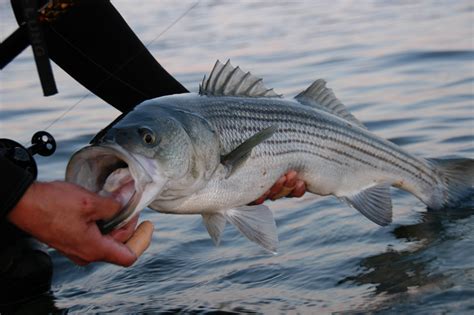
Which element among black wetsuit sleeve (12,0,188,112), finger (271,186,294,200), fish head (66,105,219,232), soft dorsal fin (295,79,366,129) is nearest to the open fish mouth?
fish head (66,105,219,232)

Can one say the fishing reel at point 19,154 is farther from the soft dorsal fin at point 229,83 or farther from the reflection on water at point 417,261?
the reflection on water at point 417,261

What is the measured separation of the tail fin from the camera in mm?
4820

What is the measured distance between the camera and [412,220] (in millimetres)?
5078

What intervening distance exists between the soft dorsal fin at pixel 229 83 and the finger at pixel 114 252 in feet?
3.46

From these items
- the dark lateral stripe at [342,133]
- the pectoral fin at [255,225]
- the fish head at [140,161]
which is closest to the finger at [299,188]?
the dark lateral stripe at [342,133]

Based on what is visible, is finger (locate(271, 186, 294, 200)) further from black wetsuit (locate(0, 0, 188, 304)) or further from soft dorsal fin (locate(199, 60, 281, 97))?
black wetsuit (locate(0, 0, 188, 304))

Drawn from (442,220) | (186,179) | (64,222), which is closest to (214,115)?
(186,179)

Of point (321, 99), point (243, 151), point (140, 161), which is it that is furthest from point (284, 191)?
point (140, 161)

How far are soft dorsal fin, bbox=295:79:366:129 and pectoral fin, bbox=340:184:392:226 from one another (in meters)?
0.35

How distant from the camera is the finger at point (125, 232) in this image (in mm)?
3121

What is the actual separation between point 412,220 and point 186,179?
6.76 feet

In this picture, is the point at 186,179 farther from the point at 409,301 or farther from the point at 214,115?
the point at 409,301

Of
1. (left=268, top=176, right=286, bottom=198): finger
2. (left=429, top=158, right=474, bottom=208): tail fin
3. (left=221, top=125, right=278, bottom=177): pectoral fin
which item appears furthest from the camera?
(left=429, top=158, right=474, bottom=208): tail fin

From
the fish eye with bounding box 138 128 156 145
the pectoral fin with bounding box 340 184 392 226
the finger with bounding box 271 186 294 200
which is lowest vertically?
the pectoral fin with bounding box 340 184 392 226
